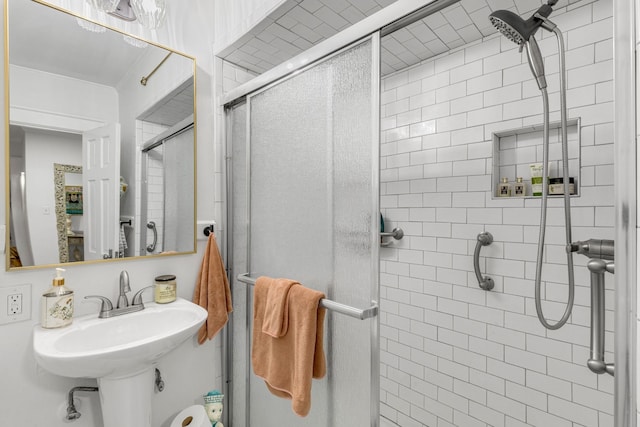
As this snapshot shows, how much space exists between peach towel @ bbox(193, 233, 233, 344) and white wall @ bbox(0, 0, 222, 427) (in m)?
0.07

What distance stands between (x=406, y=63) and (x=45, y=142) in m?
1.92

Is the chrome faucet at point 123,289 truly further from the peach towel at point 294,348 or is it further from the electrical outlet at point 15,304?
the peach towel at point 294,348

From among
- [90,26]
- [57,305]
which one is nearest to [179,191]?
[57,305]

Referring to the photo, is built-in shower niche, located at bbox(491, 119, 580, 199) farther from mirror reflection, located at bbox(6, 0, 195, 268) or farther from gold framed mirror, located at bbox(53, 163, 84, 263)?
gold framed mirror, located at bbox(53, 163, 84, 263)

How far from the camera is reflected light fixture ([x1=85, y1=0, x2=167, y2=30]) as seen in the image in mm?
1380

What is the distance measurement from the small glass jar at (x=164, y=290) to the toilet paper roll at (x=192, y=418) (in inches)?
21.0

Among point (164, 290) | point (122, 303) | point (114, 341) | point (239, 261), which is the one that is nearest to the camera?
point (114, 341)

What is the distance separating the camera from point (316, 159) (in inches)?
50.7

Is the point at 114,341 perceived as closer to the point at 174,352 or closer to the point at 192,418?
the point at 174,352

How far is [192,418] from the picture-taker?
153 centimetres

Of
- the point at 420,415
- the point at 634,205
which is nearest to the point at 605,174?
the point at 634,205

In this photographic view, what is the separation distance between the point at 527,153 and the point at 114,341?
2105mm

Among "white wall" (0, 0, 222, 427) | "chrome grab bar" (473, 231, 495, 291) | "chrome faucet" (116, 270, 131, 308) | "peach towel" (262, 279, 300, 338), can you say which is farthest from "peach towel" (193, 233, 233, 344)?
"chrome grab bar" (473, 231, 495, 291)

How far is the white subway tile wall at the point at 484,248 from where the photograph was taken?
54.8 inches
